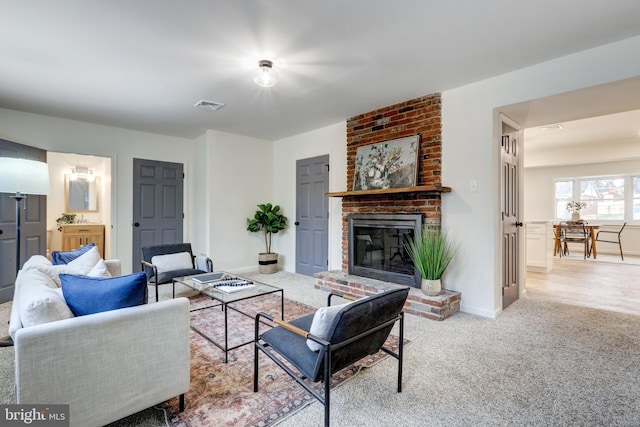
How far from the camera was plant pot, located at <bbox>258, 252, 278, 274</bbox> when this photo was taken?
5.41m

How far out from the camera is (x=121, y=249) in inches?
195

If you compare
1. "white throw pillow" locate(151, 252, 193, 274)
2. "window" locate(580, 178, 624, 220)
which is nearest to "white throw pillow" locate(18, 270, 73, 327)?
"white throw pillow" locate(151, 252, 193, 274)

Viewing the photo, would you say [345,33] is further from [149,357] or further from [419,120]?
[149,357]

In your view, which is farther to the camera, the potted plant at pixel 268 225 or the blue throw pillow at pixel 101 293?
the potted plant at pixel 268 225

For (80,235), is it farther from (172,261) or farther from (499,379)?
(499,379)

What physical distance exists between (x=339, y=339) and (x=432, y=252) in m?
2.11

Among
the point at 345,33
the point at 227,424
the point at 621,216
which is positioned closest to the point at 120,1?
the point at 345,33

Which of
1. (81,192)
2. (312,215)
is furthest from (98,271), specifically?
(81,192)

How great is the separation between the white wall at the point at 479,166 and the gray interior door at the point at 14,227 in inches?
204

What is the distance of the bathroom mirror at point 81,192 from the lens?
589 cm

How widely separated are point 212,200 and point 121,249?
1631mm

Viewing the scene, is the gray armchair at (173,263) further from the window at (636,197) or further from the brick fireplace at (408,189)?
the window at (636,197)

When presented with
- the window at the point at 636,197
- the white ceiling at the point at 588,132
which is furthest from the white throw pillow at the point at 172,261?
the window at the point at 636,197

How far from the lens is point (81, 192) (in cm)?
605
